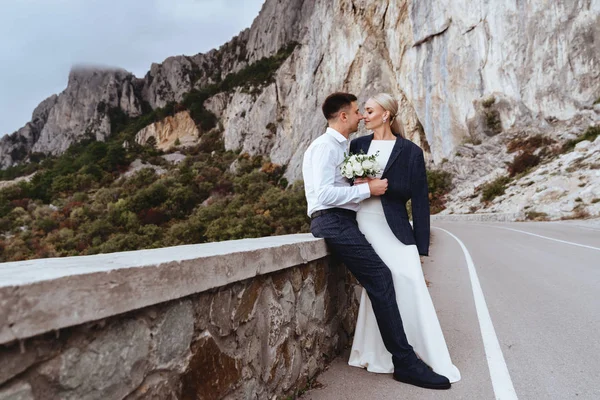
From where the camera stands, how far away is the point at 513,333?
4.09 meters

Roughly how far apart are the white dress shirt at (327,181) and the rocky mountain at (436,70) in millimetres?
34756

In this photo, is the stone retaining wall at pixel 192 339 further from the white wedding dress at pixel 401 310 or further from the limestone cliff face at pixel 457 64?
the limestone cliff face at pixel 457 64

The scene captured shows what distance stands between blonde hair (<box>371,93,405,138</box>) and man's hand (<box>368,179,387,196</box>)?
2.01 feet

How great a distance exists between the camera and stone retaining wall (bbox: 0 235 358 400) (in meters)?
1.23

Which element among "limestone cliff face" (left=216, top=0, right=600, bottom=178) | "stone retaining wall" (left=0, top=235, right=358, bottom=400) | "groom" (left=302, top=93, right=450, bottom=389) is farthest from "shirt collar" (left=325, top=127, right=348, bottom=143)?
"limestone cliff face" (left=216, top=0, right=600, bottom=178)

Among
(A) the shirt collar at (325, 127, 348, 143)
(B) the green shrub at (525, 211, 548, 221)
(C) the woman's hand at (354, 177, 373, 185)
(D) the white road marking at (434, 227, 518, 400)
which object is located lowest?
(B) the green shrub at (525, 211, 548, 221)

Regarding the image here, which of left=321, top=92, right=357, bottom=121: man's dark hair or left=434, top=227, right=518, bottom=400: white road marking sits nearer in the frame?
left=434, top=227, right=518, bottom=400: white road marking

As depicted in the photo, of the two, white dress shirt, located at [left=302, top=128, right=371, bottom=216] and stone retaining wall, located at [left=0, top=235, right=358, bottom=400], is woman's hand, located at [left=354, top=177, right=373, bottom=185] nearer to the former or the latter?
white dress shirt, located at [left=302, top=128, right=371, bottom=216]

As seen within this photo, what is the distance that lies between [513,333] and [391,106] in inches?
103

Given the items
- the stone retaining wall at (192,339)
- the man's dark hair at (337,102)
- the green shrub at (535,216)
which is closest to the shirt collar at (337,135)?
the man's dark hair at (337,102)

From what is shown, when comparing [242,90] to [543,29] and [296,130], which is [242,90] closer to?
[296,130]

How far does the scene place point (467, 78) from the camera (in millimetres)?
39031

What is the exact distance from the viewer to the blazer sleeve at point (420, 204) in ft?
10.4

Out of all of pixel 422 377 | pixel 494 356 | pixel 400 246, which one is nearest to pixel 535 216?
pixel 494 356
